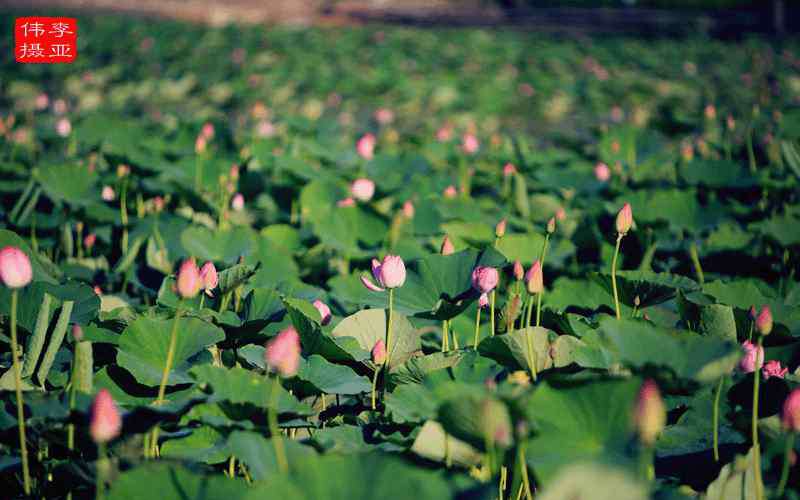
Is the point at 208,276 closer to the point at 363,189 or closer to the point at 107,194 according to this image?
the point at 363,189

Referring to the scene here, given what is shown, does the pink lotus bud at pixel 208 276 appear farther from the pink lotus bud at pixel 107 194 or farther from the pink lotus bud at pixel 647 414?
the pink lotus bud at pixel 107 194

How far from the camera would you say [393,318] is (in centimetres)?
138

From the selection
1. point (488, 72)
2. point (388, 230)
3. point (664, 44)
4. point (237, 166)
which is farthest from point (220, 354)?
point (664, 44)

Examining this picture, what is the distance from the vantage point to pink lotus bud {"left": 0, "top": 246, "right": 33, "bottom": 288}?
3.50 feet

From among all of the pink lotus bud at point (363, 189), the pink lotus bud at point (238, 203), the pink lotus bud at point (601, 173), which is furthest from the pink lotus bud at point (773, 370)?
the pink lotus bud at point (238, 203)

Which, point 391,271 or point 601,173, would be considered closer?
point 391,271

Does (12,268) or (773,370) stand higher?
(12,268)

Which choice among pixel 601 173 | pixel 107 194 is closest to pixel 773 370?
pixel 601 173

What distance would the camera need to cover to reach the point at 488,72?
822 centimetres

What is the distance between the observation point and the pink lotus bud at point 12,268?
1.07 m

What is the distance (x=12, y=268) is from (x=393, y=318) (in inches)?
26.1

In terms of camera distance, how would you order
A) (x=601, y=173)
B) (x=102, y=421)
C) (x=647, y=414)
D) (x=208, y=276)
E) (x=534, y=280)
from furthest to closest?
(x=601, y=173)
(x=208, y=276)
(x=534, y=280)
(x=102, y=421)
(x=647, y=414)

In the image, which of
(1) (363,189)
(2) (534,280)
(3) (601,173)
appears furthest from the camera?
(3) (601,173)

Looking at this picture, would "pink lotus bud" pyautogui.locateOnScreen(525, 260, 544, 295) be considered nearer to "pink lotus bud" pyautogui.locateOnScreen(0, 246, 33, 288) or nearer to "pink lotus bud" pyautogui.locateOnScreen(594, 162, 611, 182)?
"pink lotus bud" pyautogui.locateOnScreen(0, 246, 33, 288)
